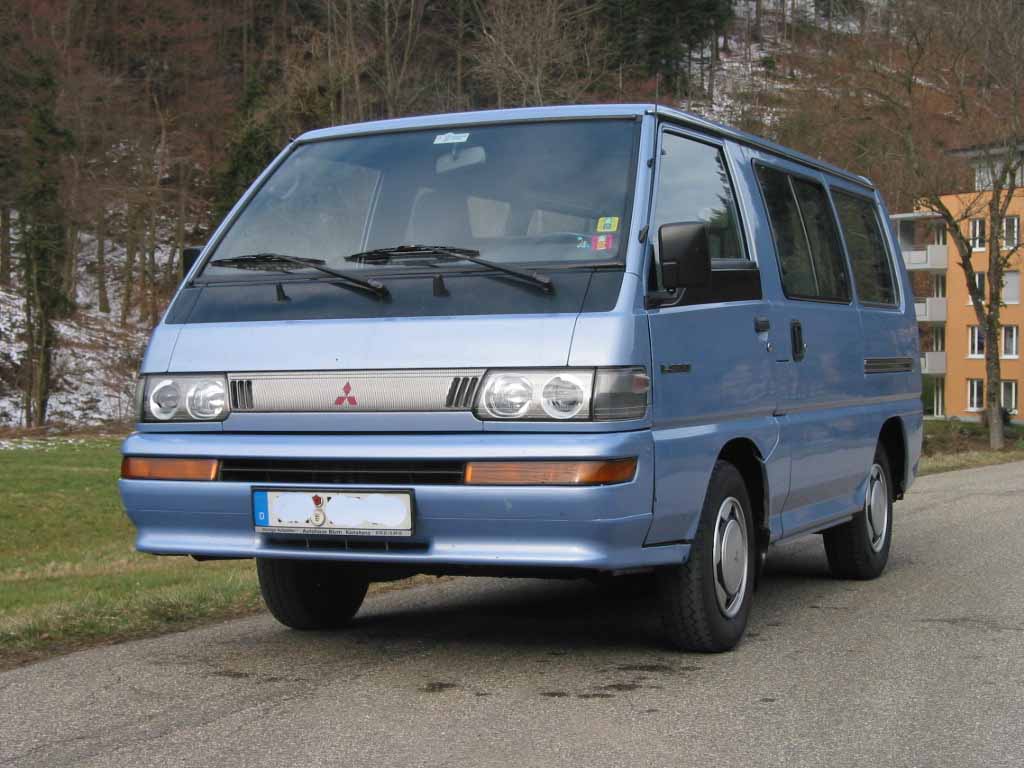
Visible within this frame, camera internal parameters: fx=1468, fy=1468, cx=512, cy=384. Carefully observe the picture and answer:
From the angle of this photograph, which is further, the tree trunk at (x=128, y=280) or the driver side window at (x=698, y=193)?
the tree trunk at (x=128, y=280)

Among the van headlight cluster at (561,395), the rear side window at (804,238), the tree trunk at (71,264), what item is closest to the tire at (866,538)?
the rear side window at (804,238)

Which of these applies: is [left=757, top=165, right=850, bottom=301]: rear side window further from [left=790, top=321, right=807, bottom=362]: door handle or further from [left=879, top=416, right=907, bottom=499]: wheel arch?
[left=879, top=416, right=907, bottom=499]: wheel arch

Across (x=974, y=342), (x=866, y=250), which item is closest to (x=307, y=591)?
(x=866, y=250)

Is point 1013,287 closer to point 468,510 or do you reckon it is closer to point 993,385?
point 993,385

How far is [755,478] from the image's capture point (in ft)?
21.1

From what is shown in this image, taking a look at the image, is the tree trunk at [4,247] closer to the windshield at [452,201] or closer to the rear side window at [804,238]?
the rear side window at [804,238]

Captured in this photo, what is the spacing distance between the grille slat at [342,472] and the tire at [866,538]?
3.59 meters

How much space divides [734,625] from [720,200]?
1848mm

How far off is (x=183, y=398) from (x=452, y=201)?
1330mm

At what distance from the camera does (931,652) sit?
19.8ft

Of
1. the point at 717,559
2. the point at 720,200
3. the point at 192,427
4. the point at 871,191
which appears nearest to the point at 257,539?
the point at 192,427

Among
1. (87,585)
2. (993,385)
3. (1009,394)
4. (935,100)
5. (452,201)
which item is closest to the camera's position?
(452,201)

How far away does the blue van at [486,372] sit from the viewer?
5.09 meters

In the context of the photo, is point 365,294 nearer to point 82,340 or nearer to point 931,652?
point 931,652
